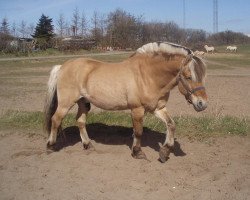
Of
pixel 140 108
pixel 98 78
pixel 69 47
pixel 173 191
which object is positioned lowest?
pixel 173 191

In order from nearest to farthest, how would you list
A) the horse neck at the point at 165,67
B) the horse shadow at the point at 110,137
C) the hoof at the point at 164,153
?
the horse neck at the point at 165,67 < the hoof at the point at 164,153 < the horse shadow at the point at 110,137

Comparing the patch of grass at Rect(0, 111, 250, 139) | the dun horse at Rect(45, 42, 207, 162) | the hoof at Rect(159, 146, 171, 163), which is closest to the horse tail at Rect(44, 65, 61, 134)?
the dun horse at Rect(45, 42, 207, 162)

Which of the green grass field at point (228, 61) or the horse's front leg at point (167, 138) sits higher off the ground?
the green grass field at point (228, 61)

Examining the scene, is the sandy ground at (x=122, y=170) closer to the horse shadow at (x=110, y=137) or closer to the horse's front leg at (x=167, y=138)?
the horse shadow at (x=110, y=137)

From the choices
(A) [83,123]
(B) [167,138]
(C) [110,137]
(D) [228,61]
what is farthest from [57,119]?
(D) [228,61]

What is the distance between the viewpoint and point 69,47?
50.1m

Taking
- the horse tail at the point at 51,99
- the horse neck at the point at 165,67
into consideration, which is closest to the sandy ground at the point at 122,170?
the horse tail at the point at 51,99

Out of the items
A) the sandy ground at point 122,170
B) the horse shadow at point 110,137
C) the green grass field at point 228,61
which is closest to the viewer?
the sandy ground at point 122,170

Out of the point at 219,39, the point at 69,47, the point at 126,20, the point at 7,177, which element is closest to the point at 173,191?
the point at 7,177

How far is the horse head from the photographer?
5453 millimetres

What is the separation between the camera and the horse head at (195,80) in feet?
17.9

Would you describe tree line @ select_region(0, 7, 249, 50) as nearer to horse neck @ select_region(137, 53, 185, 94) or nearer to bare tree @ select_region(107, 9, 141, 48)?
bare tree @ select_region(107, 9, 141, 48)

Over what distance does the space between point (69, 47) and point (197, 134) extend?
44231mm

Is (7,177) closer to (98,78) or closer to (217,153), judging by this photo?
(98,78)
